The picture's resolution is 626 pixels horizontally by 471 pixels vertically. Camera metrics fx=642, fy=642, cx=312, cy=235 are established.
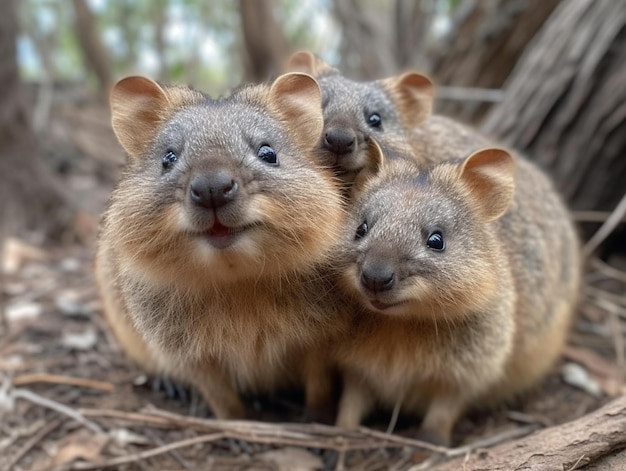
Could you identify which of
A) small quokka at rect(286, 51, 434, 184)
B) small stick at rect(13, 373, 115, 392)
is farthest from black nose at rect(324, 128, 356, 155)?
small stick at rect(13, 373, 115, 392)

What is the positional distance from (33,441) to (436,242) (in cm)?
305

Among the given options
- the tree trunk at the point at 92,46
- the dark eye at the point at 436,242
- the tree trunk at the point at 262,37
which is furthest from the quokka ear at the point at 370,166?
the tree trunk at the point at 92,46

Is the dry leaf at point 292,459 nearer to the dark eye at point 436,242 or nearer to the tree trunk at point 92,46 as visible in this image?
the dark eye at point 436,242

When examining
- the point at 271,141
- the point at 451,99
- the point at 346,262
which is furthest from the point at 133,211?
the point at 451,99

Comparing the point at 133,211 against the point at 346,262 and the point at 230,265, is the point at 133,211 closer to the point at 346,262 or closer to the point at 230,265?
the point at 230,265

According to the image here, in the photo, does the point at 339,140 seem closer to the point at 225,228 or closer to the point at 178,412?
the point at 225,228

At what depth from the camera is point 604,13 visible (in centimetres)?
626

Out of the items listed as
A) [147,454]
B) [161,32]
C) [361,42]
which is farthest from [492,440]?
[161,32]

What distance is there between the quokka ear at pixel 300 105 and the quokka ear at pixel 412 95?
1127mm

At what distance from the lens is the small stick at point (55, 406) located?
452 centimetres

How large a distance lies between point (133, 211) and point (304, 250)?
36.1 inches

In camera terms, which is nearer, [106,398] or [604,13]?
[106,398]

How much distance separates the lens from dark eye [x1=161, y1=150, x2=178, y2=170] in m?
3.40

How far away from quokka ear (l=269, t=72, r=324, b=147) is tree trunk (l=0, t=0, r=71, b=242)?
567 centimetres
